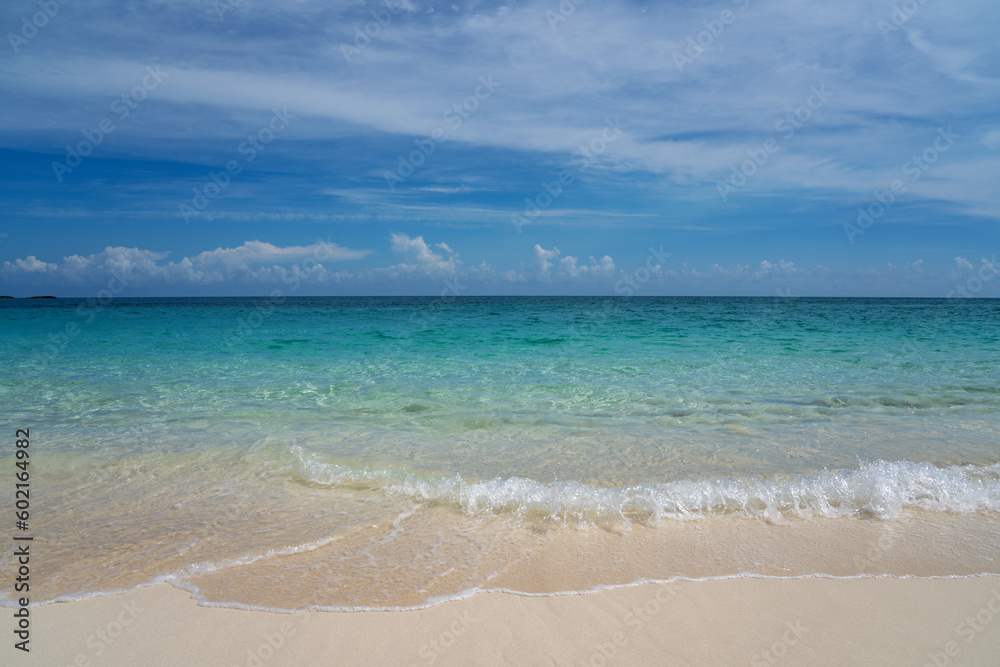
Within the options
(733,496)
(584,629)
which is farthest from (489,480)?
(584,629)

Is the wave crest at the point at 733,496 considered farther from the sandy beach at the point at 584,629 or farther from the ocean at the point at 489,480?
the sandy beach at the point at 584,629

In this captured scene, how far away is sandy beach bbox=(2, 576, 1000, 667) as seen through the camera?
272 centimetres

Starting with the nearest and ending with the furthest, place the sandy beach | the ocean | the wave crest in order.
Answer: the sandy beach → the ocean → the wave crest

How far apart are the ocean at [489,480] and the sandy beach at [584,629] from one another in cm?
17

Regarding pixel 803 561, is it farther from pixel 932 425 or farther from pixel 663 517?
pixel 932 425

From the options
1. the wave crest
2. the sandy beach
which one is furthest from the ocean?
the sandy beach

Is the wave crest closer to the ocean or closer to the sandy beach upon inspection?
the ocean

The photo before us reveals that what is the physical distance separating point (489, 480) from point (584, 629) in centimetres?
245

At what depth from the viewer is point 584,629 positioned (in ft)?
9.70

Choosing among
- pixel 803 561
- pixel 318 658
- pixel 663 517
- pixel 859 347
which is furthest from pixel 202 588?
pixel 859 347

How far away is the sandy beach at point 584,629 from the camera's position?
272cm

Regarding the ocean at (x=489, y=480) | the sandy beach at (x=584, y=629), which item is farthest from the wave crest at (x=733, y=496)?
the sandy beach at (x=584, y=629)

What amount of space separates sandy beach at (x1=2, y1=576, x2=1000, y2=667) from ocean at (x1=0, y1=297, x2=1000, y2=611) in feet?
0.57

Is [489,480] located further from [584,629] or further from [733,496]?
[584,629]
